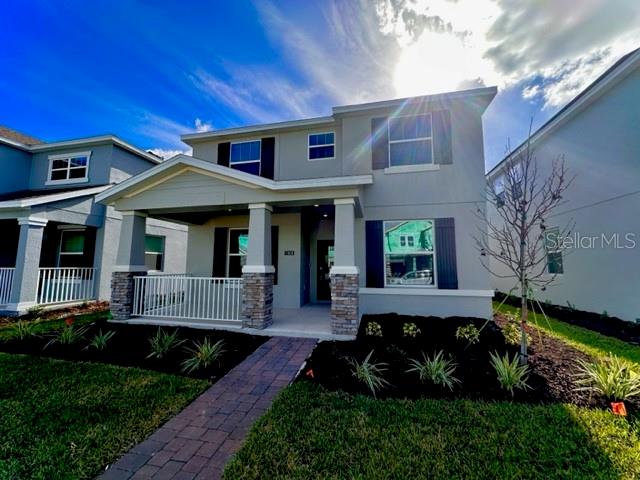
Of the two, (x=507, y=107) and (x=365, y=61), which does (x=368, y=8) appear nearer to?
(x=365, y=61)

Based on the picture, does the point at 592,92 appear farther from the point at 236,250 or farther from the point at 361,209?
the point at 236,250

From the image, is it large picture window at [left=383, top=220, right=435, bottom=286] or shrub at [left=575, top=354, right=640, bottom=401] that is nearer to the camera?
shrub at [left=575, top=354, right=640, bottom=401]

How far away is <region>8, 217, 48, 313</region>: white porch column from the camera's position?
30.6ft

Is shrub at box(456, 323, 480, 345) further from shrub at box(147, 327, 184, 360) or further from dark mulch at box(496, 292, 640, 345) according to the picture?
shrub at box(147, 327, 184, 360)

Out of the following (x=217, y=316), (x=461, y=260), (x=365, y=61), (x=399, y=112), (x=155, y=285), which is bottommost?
(x=217, y=316)

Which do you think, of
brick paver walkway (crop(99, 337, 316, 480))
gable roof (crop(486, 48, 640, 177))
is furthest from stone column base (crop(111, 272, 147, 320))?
gable roof (crop(486, 48, 640, 177))

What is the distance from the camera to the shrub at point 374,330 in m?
6.73

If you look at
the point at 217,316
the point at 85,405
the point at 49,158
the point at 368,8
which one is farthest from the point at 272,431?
the point at 49,158

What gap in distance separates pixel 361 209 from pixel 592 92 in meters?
8.23

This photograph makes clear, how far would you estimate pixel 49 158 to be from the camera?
43.2 ft

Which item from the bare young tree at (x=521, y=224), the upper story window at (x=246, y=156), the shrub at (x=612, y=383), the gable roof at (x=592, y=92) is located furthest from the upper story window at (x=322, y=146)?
the shrub at (x=612, y=383)

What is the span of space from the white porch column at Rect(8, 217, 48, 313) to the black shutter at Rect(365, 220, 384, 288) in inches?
436

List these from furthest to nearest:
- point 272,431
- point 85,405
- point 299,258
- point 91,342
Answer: point 299,258, point 91,342, point 85,405, point 272,431

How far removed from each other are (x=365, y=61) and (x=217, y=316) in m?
8.63
